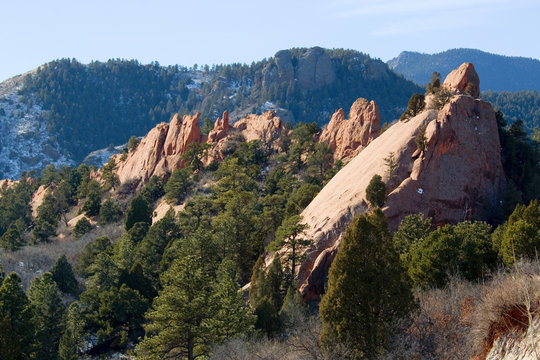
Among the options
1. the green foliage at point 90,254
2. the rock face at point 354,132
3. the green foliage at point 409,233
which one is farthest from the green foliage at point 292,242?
the rock face at point 354,132

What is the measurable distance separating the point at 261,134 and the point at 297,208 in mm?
38817

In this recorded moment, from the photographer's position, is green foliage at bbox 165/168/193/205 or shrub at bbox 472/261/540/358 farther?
green foliage at bbox 165/168/193/205

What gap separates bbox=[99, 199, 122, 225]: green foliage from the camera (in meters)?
75.3

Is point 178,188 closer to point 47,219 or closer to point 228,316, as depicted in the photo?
point 47,219

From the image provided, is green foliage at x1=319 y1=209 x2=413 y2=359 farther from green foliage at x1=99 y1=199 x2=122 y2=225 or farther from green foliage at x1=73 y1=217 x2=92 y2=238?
green foliage at x1=99 y1=199 x2=122 y2=225

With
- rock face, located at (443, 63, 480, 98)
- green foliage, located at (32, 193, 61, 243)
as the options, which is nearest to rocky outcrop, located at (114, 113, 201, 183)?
green foliage, located at (32, 193, 61, 243)

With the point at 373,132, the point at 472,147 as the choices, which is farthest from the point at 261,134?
the point at 472,147

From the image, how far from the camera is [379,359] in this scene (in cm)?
2002

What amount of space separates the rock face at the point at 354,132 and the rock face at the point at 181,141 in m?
12.0

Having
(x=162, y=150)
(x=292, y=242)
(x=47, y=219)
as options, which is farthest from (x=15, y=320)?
(x=162, y=150)

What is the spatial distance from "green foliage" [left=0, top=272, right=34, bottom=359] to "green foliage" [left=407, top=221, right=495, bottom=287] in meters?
22.1

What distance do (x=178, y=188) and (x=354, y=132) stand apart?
23107 millimetres

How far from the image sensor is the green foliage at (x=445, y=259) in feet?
102

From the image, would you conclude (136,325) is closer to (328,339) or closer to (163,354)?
(163,354)
